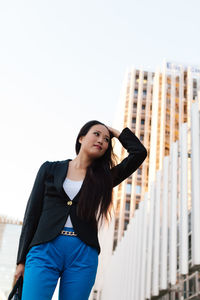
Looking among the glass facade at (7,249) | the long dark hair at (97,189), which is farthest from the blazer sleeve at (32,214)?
the glass facade at (7,249)

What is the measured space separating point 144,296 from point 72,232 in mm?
16998

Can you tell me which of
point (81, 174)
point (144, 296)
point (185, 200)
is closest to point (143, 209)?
point (144, 296)

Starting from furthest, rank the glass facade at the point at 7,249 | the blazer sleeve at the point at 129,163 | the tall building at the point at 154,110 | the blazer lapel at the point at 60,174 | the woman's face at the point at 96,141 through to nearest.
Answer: the tall building at the point at 154,110
the glass facade at the point at 7,249
the blazer sleeve at the point at 129,163
the woman's face at the point at 96,141
the blazer lapel at the point at 60,174

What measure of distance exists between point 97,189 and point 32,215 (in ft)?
1.34

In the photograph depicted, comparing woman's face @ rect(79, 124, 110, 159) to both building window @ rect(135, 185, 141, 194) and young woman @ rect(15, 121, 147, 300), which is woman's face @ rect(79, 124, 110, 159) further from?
building window @ rect(135, 185, 141, 194)

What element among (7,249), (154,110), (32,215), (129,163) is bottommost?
(7,249)

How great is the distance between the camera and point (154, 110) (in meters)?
53.8

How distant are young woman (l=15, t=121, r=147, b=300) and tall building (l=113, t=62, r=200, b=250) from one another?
45.4m

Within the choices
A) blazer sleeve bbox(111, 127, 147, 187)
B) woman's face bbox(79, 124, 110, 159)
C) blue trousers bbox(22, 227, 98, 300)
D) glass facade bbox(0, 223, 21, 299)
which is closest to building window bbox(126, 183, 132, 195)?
glass facade bbox(0, 223, 21, 299)

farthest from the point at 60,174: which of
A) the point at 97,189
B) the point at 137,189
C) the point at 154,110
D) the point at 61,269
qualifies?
the point at 154,110

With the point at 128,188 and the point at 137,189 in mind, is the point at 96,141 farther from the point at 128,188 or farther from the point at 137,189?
the point at 128,188

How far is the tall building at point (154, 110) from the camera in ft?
162

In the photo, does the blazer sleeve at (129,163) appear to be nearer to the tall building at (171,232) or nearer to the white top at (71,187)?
the white top at (71,187)

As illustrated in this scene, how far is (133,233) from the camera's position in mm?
23172
